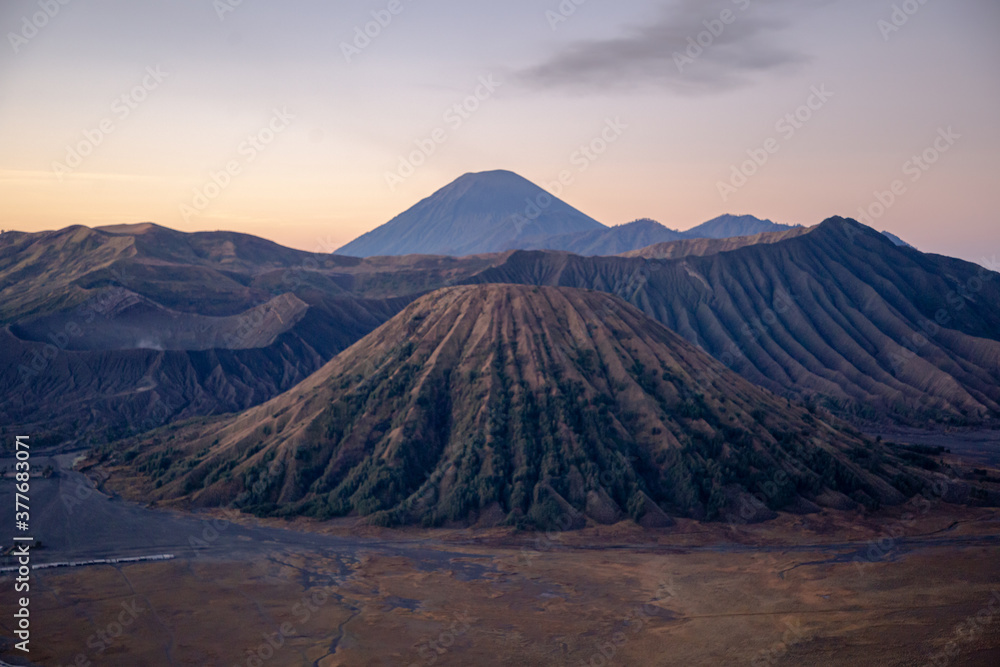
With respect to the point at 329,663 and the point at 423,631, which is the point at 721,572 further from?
the point at 329,663

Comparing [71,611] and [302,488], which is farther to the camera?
[302,488]

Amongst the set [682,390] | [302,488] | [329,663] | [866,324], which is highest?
[866,324]

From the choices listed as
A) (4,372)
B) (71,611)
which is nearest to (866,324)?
(71,611)

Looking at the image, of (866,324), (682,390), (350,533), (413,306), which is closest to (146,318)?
(413,306)

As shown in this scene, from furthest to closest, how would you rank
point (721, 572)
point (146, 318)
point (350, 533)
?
1. point (146, 318)
2. point (350, 533)
3. point (721, 572)

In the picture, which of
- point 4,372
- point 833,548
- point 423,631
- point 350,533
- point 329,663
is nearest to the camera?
point 329,663

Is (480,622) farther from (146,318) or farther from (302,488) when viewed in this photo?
(146,318)

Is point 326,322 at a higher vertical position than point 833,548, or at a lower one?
higher
